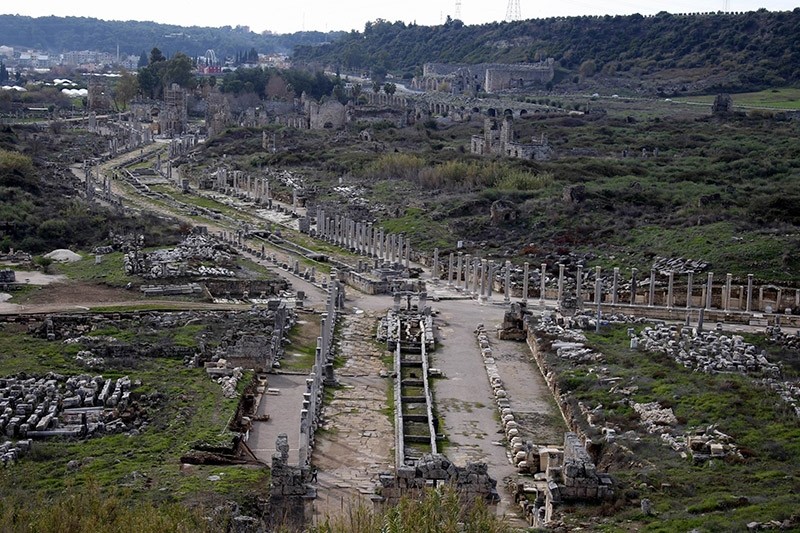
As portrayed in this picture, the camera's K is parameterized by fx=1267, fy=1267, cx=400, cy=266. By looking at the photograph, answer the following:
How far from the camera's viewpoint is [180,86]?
462 ft

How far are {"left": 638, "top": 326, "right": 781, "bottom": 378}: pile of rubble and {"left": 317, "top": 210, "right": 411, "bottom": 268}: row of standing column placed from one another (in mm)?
16912

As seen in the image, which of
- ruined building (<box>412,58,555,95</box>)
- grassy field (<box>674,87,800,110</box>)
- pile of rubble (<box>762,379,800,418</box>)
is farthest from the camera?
ruined building (<box>412,58,555,95</box>)

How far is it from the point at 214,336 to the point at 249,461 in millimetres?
12227

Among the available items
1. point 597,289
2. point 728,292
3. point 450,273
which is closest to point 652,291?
point 728,292

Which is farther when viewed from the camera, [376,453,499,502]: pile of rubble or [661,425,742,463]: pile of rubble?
[661,425,742,463]: pile of rubble

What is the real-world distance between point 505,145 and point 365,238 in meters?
32.9

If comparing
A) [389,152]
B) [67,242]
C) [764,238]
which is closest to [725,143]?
[389,152]

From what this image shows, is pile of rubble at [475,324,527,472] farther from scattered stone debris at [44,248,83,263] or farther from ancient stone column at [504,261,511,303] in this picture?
scattered stone debris at [44,248,83,263]

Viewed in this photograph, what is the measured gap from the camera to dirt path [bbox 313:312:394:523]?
25.9 metres

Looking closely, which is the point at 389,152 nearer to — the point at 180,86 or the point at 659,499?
the point at 180,86

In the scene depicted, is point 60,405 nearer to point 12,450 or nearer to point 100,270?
point 12,450

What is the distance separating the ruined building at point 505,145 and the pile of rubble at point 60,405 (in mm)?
56654

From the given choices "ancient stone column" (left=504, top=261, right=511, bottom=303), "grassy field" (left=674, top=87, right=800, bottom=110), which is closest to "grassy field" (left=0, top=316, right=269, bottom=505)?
"ancient stone column" (left=504, top=261, right=511, bottom=303)

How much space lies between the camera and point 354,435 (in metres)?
30.5
